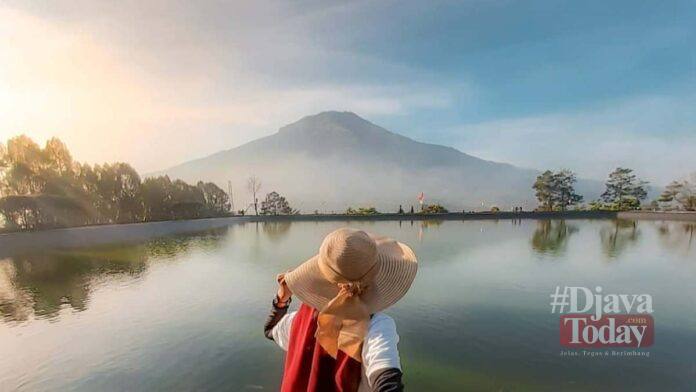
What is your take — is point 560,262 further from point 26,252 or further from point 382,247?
point 26,252

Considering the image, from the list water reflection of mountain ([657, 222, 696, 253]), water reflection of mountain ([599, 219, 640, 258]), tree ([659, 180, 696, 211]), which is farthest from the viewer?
tree ([659, 180, 696, 211])

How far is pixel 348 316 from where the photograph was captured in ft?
3.60

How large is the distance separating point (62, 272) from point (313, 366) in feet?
47.0

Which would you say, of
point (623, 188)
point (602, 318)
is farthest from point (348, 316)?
point (623, 188)

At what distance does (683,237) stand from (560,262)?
11522mm

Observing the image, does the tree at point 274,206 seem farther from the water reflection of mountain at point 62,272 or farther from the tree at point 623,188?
the tree at point 623,188

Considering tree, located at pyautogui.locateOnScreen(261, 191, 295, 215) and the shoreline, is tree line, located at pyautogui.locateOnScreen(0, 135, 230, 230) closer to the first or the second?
the shoreline

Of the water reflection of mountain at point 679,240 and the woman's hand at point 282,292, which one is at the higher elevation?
the woman's hand at point 282,292

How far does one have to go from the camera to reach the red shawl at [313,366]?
1106mm

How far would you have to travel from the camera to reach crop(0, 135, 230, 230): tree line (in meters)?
21.2

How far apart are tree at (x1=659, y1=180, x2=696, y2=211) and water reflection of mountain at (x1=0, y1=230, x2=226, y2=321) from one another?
39353mm

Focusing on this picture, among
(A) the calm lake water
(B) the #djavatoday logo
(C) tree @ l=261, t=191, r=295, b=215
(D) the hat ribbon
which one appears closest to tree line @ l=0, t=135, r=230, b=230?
(A) the calm lake water

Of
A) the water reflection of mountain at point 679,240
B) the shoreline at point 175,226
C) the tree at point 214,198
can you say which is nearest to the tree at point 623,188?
the shoreline at point 175,226

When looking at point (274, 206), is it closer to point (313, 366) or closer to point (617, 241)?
point (617, 241)
